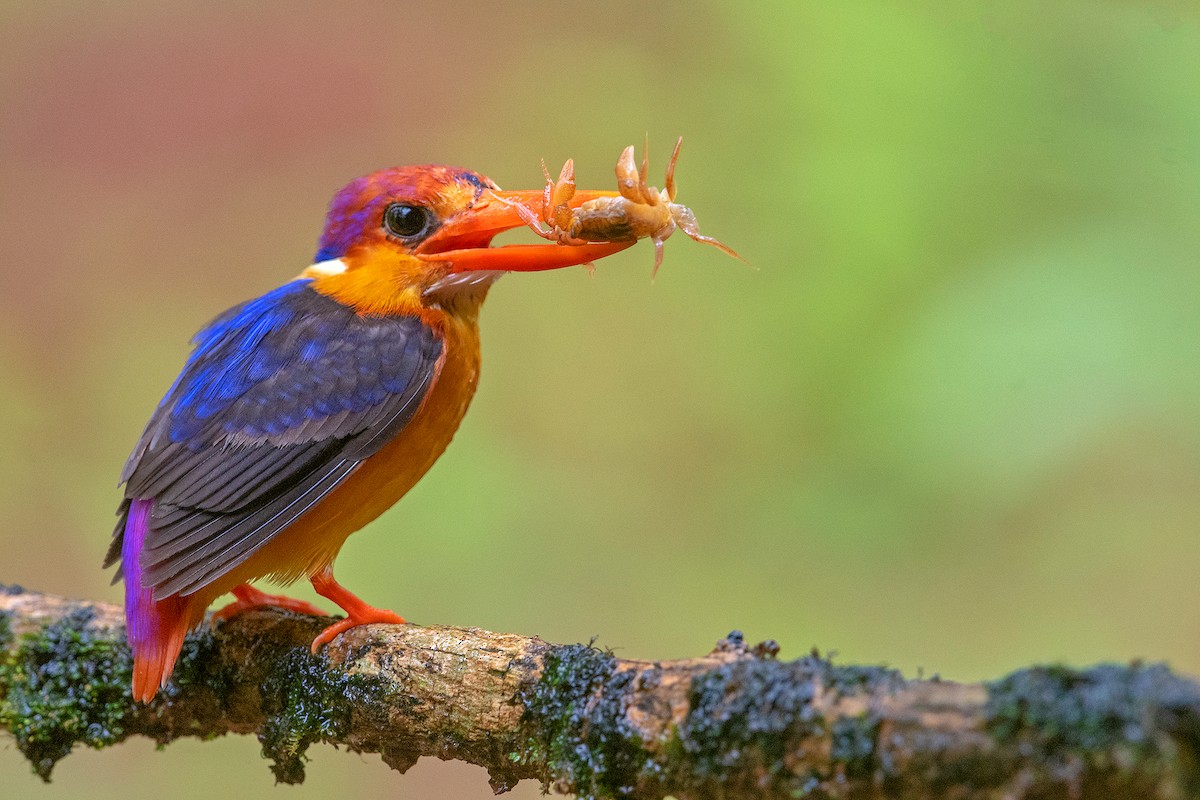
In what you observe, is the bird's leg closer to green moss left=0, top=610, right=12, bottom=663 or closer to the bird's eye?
green moss left=0, top=610, right=12, bottom=663

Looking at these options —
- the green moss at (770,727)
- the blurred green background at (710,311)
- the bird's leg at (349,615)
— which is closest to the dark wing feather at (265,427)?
the bird's leg at (349,615)

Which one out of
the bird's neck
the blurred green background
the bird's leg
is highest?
the blurred green background

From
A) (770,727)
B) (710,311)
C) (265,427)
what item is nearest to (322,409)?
(265,427)

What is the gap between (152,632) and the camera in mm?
2420

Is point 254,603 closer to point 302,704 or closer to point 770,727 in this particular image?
point 302,704

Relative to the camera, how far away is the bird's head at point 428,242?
275 centimetres

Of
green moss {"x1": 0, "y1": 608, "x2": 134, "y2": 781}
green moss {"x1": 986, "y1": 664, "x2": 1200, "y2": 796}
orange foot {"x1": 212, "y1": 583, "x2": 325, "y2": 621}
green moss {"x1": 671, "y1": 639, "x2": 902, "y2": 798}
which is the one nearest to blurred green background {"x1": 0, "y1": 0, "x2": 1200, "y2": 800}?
orange foot {"x1": 212, "y1": 583, "x2": 325, "y2": 621}

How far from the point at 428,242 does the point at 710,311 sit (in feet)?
6.55

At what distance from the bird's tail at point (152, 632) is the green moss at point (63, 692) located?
0.68ft

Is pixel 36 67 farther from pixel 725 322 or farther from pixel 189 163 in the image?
pixel 725 322

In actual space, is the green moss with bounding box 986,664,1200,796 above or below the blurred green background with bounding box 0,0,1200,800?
below

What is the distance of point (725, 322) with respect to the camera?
15.0ft

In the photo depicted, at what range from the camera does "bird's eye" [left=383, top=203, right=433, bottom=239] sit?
2852 mm

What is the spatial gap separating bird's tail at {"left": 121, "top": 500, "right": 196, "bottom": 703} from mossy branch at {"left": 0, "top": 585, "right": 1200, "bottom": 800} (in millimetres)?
162
